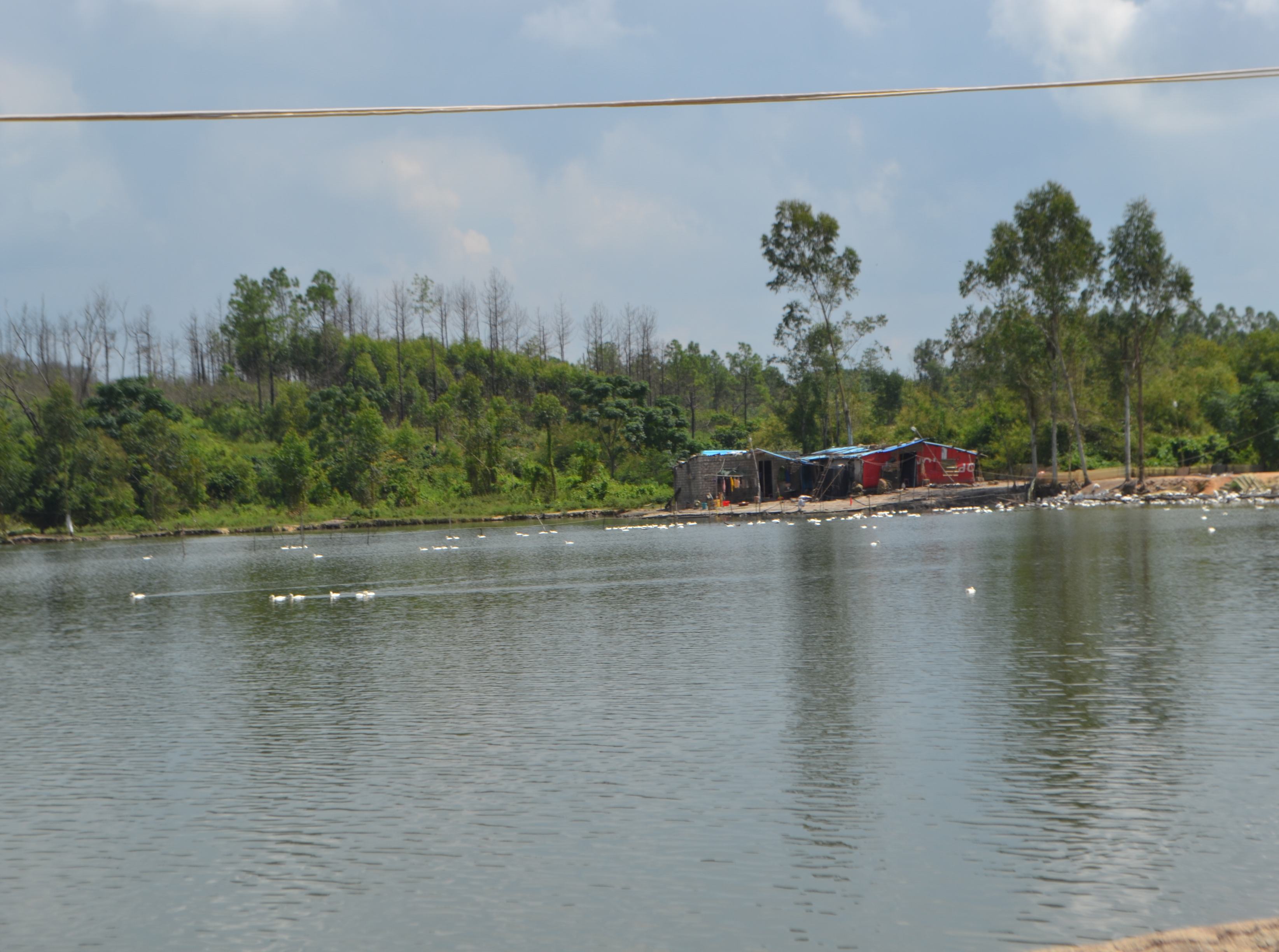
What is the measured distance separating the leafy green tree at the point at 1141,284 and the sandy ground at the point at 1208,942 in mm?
58696

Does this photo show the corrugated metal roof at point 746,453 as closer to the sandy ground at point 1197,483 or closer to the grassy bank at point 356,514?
the grassy bank at point 356,514

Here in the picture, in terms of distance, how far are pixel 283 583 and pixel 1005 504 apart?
134ft

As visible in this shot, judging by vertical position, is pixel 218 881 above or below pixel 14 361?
below

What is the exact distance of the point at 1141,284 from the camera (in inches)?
2432

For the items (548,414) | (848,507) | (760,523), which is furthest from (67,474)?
(848,507)

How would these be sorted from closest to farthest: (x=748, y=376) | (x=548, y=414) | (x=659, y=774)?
(x=659, y=774), (x=548, y=414), (x=748, y=376)

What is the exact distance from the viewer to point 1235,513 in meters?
48.9

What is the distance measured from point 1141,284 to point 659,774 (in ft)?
192

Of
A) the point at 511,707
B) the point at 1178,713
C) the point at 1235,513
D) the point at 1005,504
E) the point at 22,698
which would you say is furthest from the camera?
the point at 1005,504

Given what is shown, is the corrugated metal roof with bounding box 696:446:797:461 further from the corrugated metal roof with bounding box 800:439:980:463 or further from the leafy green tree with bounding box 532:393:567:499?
the leafy green tree with bounding box 532:393:567:499

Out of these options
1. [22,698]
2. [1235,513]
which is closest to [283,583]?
[22,698]

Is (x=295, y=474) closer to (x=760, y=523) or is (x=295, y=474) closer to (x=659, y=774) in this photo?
(x=760, y=523)

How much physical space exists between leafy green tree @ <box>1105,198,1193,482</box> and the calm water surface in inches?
1571

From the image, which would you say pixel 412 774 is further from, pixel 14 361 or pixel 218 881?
pixel 14 361
